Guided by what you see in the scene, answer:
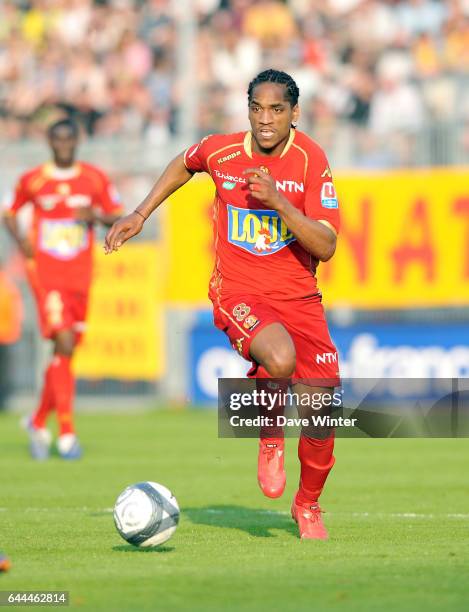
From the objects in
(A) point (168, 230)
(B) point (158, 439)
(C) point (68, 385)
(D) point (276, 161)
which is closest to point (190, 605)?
(D) point (276, 161)

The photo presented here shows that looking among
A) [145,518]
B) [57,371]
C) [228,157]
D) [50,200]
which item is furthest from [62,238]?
[145,518]

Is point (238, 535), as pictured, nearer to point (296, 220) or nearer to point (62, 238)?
point (296, 220)

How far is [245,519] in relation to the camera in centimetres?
857

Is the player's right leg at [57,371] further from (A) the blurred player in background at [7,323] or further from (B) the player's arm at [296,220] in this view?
(A) the blurred player in background at [7,323]

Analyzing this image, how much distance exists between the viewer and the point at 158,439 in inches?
601

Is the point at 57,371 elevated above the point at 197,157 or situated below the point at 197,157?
below

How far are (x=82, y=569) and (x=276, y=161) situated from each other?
2.46 m

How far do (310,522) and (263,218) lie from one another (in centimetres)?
166

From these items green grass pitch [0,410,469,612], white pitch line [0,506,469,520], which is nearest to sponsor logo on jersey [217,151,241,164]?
green grass pitch [0,410,469,612]

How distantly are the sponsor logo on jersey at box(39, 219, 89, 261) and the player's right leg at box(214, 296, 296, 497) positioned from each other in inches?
217

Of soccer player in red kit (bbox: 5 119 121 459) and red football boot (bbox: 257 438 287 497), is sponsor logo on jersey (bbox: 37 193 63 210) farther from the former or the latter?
red football boot (bbox: 257 438 287 497)

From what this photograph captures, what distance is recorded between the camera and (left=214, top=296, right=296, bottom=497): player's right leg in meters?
7.25

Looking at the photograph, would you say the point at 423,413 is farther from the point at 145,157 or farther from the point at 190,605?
the point at 190,605

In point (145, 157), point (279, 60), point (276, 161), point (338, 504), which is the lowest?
point (338, 504)
